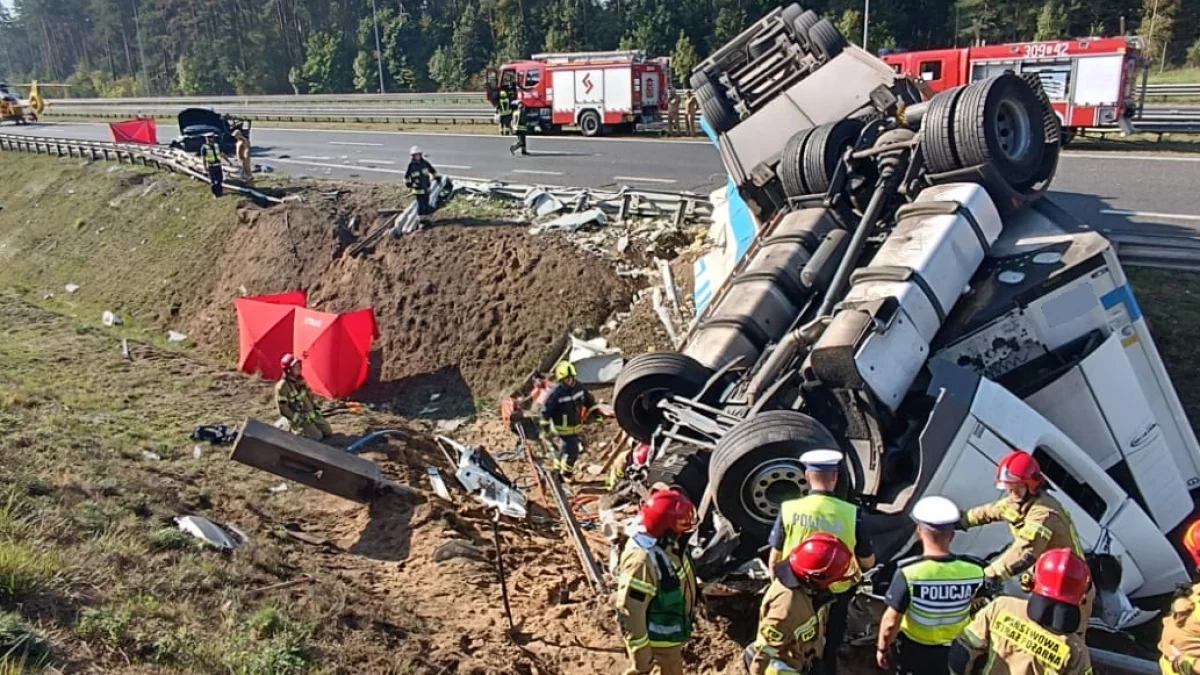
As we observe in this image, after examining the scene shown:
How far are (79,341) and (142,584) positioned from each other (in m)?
9.99

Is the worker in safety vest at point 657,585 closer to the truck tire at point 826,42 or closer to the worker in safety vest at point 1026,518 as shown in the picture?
the worker in safety vest at point 1026,518

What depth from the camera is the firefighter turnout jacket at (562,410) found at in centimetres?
A: 815

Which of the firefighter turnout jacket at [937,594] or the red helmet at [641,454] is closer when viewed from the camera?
the firefighter turnout jacket at [937,594]

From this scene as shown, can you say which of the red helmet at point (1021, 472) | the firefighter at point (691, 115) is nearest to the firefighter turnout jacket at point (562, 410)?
the red helmet at point (1021, 472)

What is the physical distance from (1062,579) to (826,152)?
4.59 meters

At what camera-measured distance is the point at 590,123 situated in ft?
80.1

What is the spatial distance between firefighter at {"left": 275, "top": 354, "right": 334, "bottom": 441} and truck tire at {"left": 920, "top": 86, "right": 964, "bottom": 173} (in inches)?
250

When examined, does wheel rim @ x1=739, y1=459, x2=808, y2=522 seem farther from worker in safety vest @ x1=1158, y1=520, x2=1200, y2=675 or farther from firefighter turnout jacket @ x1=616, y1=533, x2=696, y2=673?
worker in safety vest @ x1=1158, y1=520, x2=1200, y2=675

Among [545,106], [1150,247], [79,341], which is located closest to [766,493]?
[1150,247]

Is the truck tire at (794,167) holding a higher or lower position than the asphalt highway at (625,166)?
higher

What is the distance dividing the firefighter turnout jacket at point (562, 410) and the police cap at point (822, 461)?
4.10 m

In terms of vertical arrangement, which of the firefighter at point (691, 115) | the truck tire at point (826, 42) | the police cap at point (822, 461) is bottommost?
the police cap at point (822, 461)

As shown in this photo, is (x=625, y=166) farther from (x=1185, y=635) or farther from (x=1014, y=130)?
(x=1185, y=635)

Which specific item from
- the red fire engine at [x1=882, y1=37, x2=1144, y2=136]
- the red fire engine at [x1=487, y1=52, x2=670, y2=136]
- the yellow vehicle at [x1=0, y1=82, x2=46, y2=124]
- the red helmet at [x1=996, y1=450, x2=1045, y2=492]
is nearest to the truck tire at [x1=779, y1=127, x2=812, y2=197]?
the red helmet at [x1=996, y1=450, x2=1045, y2=492]
